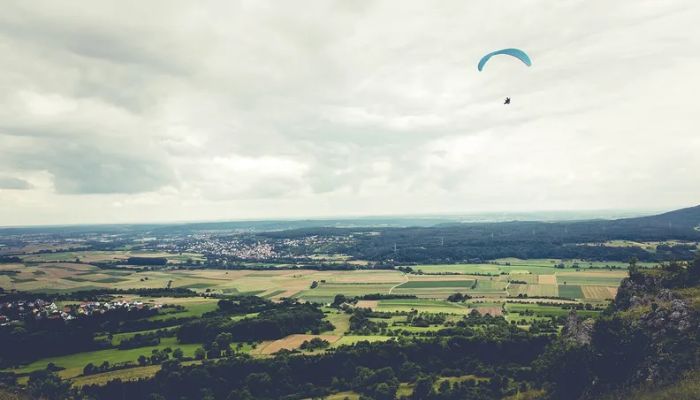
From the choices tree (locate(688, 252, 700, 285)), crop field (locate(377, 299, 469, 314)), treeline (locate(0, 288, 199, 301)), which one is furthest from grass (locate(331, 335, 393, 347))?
treeline (locate(0, 288, 199, 301))

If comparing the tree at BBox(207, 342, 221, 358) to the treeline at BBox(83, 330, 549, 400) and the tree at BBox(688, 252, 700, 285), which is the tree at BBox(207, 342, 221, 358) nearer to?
the treeline at BBox(83, 330, 549, 400)

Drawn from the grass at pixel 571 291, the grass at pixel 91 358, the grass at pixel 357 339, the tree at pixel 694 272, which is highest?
the tree at pixel 694 272

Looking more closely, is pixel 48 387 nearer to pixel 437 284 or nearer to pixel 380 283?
pixel 380 283

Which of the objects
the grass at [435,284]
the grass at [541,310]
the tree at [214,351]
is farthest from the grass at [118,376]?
the grass at [435,284]

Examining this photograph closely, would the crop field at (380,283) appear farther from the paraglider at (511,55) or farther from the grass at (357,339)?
the paraglider at (511,55)

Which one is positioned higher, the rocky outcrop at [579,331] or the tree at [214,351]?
the rocky outcrop at [579,331]

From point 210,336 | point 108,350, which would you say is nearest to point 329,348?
point 210,336

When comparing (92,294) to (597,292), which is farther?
(92,294)

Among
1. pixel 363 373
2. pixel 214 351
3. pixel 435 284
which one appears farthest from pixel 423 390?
pixel 435 284

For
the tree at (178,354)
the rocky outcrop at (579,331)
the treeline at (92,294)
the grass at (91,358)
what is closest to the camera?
the rocky outcrop at (579,331)
